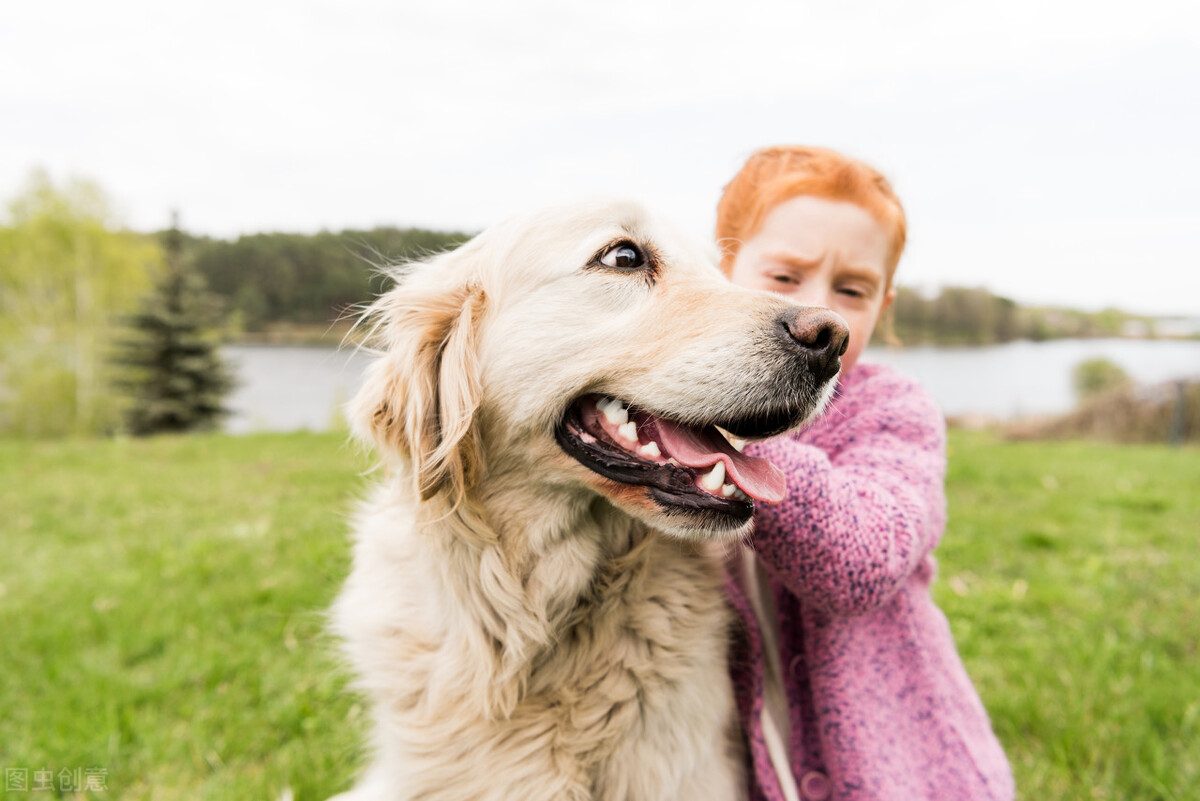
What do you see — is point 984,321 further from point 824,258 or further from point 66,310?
point 66,310

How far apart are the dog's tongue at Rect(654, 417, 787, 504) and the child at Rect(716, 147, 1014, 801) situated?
71mm

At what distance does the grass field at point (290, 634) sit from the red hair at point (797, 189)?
1.44m

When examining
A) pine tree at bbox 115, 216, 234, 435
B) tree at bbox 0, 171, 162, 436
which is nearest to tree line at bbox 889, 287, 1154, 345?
pine tree at bbox 115, 216, 234, 435

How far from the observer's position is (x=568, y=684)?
173 centimetres

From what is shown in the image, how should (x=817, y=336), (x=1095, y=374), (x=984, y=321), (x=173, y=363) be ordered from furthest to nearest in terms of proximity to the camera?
(x=1095, y=374)
(x=173, y=363)
(x=984, y=321)
(x=817, y=336)

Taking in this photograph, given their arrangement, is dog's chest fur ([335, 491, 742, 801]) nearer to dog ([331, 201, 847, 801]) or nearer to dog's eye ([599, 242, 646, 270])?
dog ([331, 201, 847, 801])

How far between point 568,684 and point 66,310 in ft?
118

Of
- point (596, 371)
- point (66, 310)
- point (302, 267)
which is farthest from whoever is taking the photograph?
point (66, 310)

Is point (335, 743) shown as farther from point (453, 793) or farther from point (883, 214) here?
point (883, 214)

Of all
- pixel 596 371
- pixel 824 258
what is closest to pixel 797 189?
pixel 824 258

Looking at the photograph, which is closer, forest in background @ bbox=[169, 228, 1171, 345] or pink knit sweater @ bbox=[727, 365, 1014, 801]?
pink knit sweater @ bbox=[727, 365, 1014, 801]

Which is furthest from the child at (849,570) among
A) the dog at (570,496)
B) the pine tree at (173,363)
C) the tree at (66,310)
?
the tree at (66,310)

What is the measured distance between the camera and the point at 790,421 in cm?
167

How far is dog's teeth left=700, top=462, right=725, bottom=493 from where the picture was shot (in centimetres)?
157
